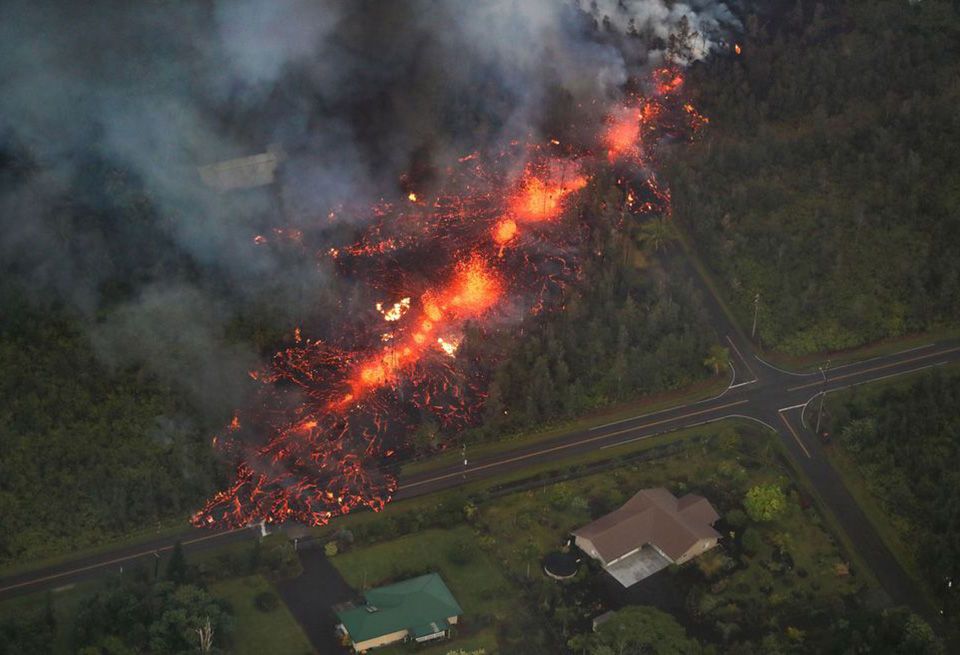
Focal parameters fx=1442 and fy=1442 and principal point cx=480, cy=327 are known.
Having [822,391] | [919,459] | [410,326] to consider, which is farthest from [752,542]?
[410,326]

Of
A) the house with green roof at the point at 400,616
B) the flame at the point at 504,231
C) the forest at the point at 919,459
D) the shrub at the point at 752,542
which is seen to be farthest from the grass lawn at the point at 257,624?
the forest at the point at 919,459

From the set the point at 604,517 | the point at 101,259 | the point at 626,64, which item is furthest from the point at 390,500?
the point at 626,64

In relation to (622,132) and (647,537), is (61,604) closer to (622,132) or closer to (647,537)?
(647,537)

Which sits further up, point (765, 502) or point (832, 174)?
point (832, 174)

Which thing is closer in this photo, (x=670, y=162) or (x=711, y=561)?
(x=711, y=561)

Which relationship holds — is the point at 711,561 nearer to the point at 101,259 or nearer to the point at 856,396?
the point at 856,396

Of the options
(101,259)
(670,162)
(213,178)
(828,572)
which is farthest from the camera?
(670,162)
